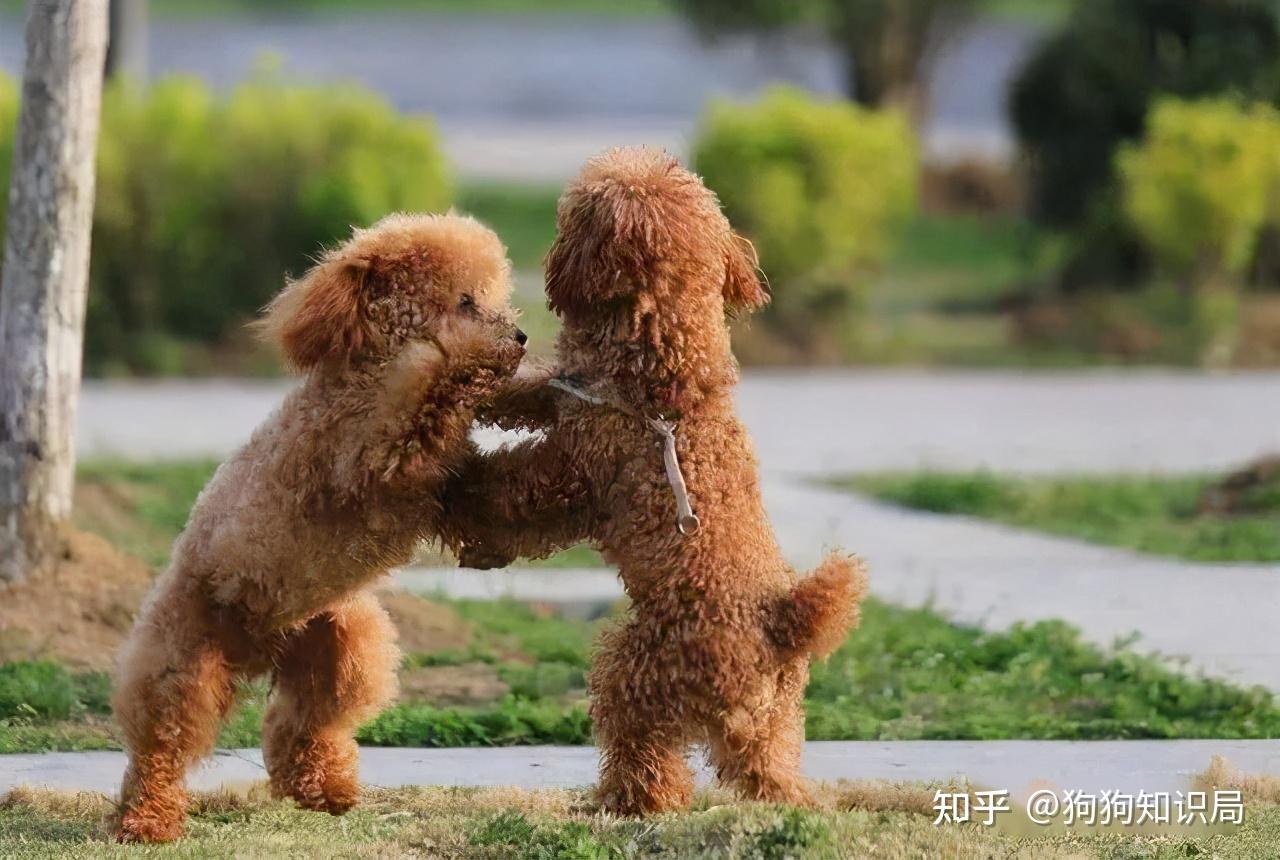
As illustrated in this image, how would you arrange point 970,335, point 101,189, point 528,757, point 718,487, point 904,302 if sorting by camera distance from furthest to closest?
point 904,302 → point 970,335 → point 101,189 → point 528,757 → point 718,487

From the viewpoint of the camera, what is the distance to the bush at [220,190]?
1348 centimetres

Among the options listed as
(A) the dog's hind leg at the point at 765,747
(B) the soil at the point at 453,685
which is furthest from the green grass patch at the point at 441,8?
(A) the dog's hind leg at the point at 765,747

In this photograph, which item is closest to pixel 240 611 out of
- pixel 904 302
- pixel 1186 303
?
pixel 1186 303

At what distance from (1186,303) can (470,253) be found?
11610 mm

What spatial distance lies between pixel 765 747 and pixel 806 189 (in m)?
10.4

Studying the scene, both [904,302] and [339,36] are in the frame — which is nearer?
[904,302]

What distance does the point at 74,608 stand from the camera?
684 centimetres

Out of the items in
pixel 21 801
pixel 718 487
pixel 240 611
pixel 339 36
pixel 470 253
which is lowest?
pixel 21 801

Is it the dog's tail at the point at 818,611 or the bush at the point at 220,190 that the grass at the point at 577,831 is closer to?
the dog's tail at the point at 818,611

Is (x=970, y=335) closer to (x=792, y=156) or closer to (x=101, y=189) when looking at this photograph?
(x=792, y=156)

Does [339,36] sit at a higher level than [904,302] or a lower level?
higher

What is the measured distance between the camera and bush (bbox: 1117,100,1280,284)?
1457cm

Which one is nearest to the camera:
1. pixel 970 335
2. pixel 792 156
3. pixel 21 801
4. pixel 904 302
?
pixel 21 801

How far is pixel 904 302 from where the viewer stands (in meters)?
18.0
